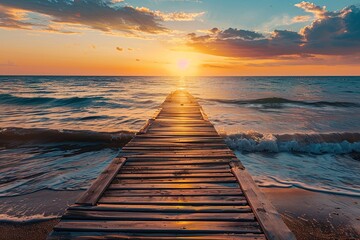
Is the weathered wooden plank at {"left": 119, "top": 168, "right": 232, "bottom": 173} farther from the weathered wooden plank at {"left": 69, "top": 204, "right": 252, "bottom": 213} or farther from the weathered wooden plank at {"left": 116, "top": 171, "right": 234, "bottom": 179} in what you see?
the weathered wooden plank at {"left": 69, "top": 204, "right": 252, "bottom": 213}

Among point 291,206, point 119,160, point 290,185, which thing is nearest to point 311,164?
point 290,185

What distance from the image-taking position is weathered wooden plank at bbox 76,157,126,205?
345 centimetres

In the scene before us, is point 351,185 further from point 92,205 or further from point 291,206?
point 92,205

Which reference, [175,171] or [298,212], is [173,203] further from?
[298,212]

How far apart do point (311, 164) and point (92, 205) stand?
8.86 meters

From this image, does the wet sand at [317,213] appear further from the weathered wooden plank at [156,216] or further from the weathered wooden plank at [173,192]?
the weathered wooden plank at [156,216]

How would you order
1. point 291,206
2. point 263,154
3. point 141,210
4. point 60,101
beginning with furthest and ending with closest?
point 60,101 → point 263,154 → point 291,206 → point 141,210

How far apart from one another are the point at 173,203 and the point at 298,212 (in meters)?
3.85

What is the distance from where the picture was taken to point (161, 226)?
2.88 metres

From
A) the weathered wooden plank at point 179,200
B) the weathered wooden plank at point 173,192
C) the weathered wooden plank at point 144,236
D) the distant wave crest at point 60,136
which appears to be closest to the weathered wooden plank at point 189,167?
the weathered wooden plank at point 173,192

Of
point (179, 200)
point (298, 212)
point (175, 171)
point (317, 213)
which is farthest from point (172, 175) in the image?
point (317, 213)

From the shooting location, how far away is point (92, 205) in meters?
3.34

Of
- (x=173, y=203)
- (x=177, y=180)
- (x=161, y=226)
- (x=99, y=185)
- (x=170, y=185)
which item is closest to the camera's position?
(x=161, y=226)

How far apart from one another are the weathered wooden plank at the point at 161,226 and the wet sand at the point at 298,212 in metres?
2.62
